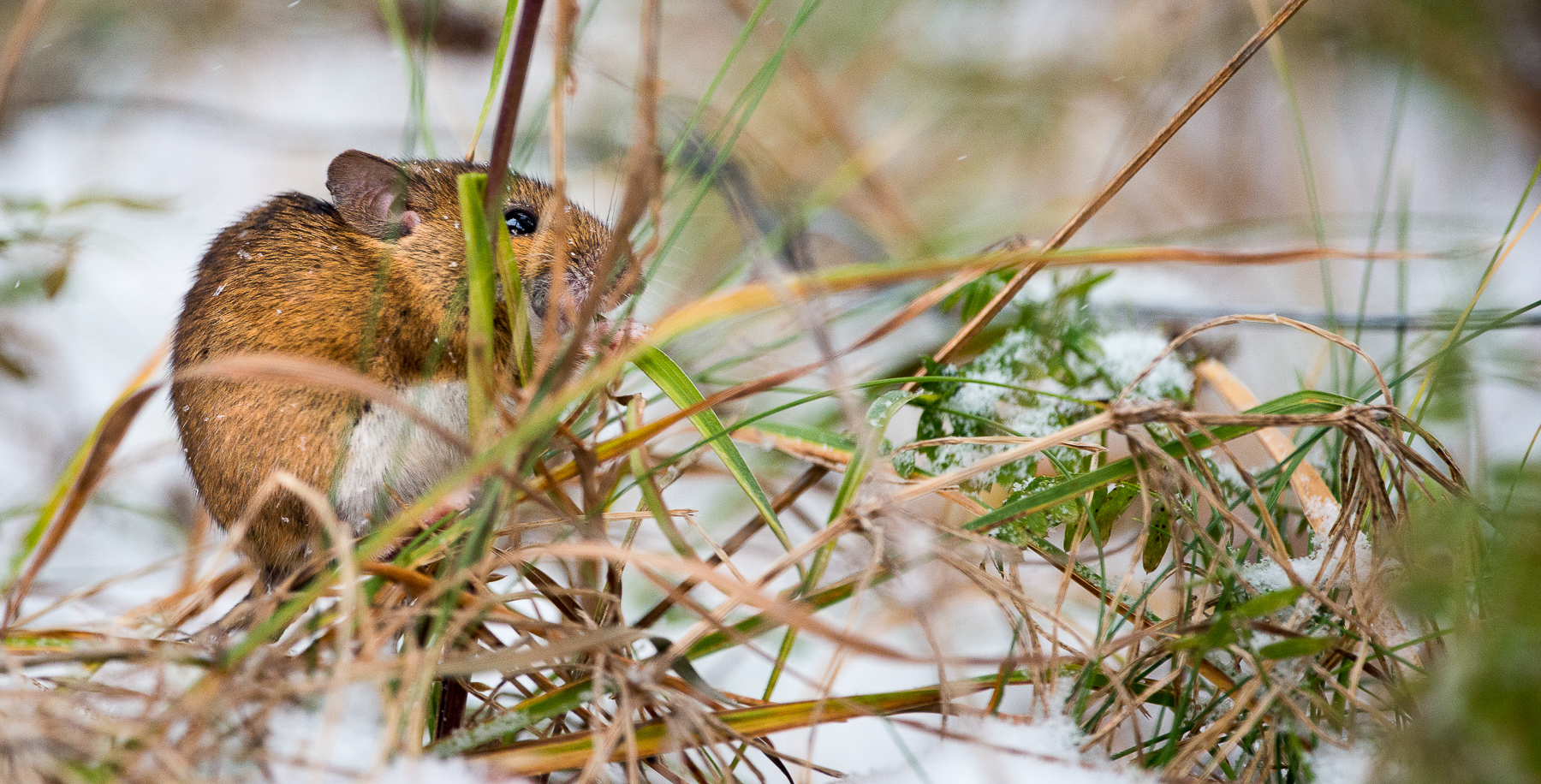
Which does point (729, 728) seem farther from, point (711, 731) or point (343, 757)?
point (343, 757)

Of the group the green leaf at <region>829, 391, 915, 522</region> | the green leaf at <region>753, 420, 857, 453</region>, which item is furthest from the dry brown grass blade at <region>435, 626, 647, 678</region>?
the green leaf at <region>753, 420, 857, 453</region>

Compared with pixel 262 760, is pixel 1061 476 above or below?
above

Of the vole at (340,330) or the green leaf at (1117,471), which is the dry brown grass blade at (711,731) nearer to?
the green leaf at (1117,471)

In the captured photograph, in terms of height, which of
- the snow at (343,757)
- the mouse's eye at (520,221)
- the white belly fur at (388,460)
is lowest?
the snow at (343,757)

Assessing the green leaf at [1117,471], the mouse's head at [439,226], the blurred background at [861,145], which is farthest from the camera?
the blurred background at [861,145]

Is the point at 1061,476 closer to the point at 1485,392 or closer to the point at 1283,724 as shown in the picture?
the point at 1283,724

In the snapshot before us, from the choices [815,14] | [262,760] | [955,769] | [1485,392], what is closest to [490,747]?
[262,760]

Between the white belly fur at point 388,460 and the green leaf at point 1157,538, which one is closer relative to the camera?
the green leaf at point 1157,538

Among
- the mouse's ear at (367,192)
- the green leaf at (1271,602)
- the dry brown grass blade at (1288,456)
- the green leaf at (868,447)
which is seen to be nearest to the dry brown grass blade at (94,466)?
the mouse's ear at (367,192)
